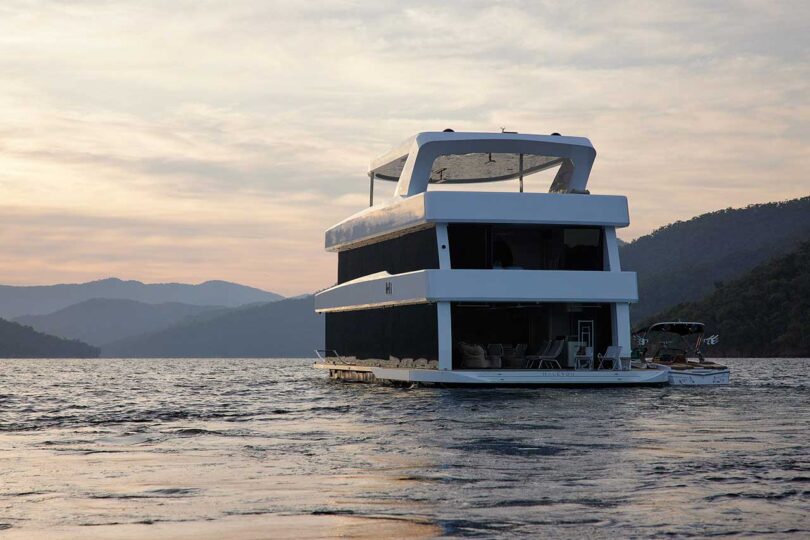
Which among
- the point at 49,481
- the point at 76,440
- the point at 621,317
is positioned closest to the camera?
the point at 49,481

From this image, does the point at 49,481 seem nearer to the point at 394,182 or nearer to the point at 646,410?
the point at 646,410

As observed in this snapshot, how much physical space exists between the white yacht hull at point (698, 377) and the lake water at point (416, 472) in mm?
8206

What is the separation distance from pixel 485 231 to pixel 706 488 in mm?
21909

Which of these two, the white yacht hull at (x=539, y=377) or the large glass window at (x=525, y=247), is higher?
the large glass window at (x=525, y=247)

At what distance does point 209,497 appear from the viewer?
10.7 m

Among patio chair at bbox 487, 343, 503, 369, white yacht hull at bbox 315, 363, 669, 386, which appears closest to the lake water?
white yacht hull at bbox 315, 363, 669, 386

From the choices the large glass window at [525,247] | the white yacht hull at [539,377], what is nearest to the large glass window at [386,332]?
the white yacht hull at [539,377]

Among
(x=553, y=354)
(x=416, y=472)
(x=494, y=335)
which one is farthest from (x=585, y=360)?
(x=416, y=472)

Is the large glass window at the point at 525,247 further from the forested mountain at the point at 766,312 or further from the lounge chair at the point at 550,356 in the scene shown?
the forested mountain at the point at 766,312

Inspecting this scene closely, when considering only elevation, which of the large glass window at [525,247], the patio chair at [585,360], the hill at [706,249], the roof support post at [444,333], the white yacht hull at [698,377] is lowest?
the white yacht hull at [698,377]

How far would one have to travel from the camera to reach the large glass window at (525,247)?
31953mm

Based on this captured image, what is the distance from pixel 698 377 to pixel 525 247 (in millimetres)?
6067

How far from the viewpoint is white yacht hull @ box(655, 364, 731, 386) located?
105 feet

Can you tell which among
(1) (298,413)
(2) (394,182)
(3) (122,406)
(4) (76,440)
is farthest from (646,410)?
(2) (394,182)
